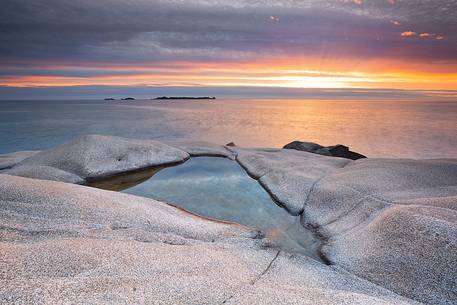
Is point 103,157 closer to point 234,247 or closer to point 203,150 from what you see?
point 203,150

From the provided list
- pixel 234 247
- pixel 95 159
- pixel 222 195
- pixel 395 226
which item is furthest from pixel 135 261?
pixel 95 159

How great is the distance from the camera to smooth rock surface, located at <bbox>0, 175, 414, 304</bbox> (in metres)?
4.49

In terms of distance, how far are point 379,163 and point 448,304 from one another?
31.4 ft

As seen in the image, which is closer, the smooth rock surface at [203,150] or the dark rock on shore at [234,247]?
the dark rock on shore at [234,247]

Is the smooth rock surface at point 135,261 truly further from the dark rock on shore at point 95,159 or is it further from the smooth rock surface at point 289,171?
the dark rock on shore at point 95,159

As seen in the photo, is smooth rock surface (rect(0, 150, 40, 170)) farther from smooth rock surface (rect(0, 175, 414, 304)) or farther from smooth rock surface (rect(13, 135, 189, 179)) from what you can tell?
smooth rock surface (rect(0, 175, 414, 304))

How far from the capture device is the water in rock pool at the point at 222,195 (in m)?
9.47

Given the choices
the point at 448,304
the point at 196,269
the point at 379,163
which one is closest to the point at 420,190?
the point at 379,163

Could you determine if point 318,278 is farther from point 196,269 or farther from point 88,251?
point 88,251

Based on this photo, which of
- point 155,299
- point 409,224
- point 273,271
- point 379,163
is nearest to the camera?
point 155,299

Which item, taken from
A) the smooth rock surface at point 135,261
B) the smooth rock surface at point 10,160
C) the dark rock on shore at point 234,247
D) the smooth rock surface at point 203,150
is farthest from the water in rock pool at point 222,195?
the smooth rock surface at point 10,160

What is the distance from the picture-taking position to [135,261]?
18.2ft

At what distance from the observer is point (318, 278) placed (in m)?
6.50

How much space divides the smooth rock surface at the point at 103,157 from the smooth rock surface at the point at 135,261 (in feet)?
18.8
